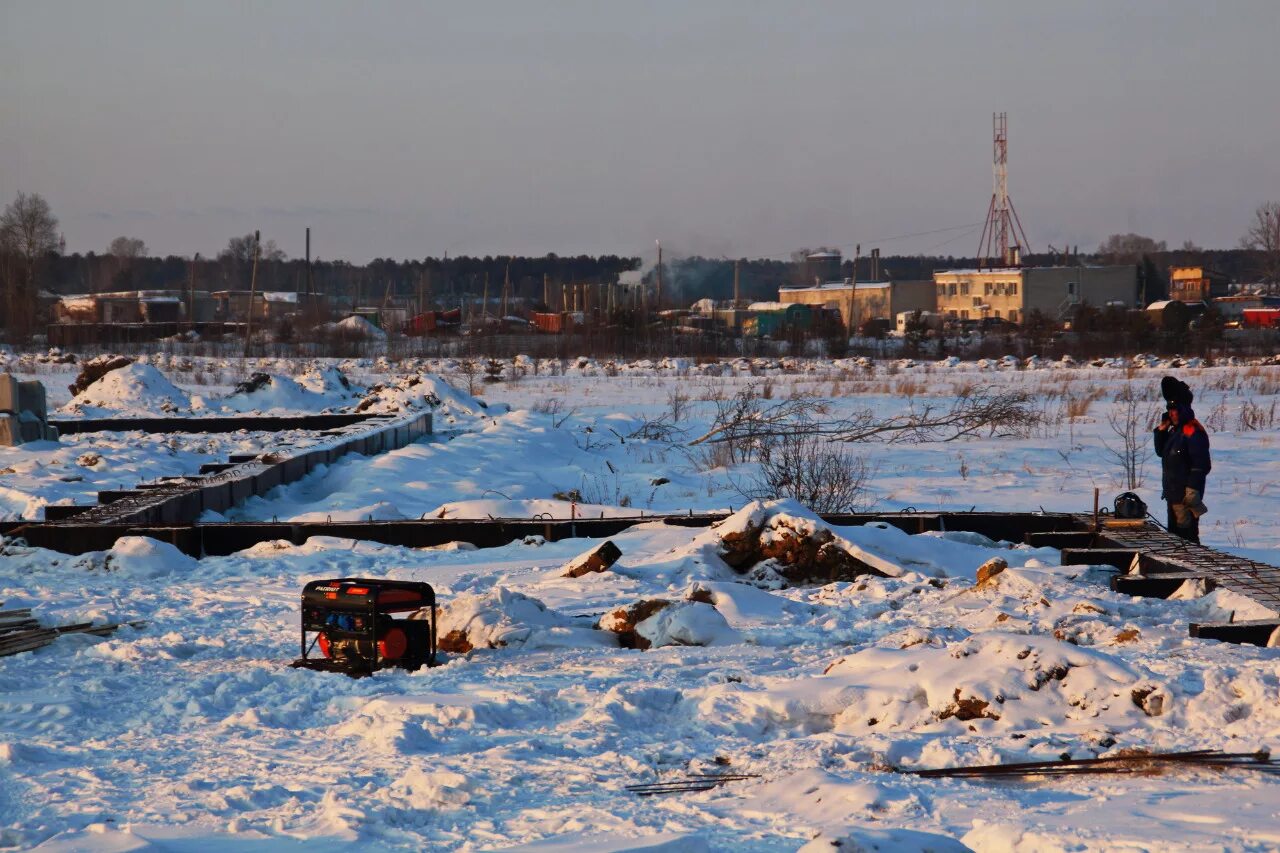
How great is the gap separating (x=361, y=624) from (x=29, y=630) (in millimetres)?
2267

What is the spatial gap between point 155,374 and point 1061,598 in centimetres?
2211

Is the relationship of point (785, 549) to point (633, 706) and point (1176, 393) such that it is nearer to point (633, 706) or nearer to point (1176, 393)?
point (1176, 393)

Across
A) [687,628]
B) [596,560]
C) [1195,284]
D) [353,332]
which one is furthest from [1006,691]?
[1195,284]

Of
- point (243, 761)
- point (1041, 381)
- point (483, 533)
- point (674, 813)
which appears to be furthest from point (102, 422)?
point (1041, 381)

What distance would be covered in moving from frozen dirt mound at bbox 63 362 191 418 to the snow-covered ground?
45.3 ft

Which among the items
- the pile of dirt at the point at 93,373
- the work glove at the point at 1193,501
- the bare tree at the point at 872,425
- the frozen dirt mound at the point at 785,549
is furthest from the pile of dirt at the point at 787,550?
the pile of dirt at the point at 93,373

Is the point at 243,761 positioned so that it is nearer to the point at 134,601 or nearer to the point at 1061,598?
the point at 134,601

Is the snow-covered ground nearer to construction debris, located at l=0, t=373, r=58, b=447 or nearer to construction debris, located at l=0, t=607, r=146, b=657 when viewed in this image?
construction debris, located at l=0, t=607, r=146, b=657

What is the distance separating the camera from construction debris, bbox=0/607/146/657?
696 cm

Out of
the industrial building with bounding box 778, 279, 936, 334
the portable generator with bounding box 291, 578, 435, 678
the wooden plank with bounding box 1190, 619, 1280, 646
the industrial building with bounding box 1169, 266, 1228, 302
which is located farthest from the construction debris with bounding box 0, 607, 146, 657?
the industrial building with bounding box 1169, 266, 1228, 302

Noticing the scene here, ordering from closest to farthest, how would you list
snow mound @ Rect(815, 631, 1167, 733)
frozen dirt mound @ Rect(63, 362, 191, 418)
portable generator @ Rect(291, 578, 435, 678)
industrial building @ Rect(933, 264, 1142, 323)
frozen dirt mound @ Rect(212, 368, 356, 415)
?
snow mound @ Rect(815, 631, 1167, 733) < portable generator @ Rect(291, 578, 435, 678) < frozen dirt mound @ Rect(63, 362, 191, 418) < frozen dirt mound @ Rect(212, 368, 356, 415) < industrial building @ Rect(933, 264, 1142, 323)

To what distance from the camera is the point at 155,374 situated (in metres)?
25.9

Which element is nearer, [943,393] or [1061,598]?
[1061,598]

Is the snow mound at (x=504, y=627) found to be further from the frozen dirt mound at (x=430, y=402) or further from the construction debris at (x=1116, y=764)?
the frozen dirt mound at (x=430, y=402)
